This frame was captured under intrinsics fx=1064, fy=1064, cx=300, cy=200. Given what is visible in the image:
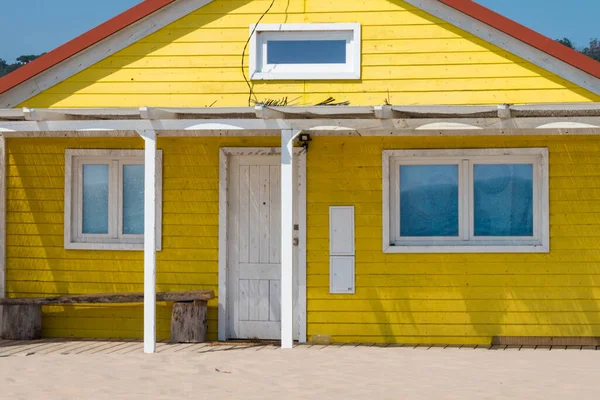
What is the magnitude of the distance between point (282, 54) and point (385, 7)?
4.14 ft

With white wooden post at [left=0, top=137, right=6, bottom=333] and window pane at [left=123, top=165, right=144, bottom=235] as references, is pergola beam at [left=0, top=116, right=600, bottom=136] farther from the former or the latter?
white wooden post at [left=0, top=137, right=6, bottom=333]

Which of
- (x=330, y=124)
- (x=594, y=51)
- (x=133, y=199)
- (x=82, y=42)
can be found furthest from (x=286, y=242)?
(x=594, y=51)

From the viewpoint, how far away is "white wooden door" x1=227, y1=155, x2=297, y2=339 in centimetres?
1233

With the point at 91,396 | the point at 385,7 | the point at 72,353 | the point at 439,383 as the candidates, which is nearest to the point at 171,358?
the point at 72,353

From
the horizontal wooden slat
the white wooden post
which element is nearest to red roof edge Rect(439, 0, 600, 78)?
the horizontal wooden slat

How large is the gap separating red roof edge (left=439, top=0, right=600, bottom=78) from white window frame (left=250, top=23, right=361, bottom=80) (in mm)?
1105

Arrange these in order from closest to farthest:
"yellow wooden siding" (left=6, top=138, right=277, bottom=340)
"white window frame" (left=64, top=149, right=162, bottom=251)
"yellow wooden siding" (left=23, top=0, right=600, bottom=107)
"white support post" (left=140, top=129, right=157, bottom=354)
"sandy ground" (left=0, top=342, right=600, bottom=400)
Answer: "sandy ground" (left=0, top=342, right=600, bottom=400) < "white support post" (left=140, top=129, right=157, bottom=354) < "yellow wooden siding" (left=23, top=0, right=600, bottom=107) < "yellow wooden siding" (left=6, top=138, right=277, bottom=340) < "white window frame" (left=64, top=149, right=162, bottom=251)

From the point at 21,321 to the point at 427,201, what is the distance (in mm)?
4868

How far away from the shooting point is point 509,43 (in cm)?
1152

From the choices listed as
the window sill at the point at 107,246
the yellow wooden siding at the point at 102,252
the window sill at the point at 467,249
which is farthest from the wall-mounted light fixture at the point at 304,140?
the window sill at the point at 107,246

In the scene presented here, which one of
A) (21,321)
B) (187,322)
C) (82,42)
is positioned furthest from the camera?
(21,321)

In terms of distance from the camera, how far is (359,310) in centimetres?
1198

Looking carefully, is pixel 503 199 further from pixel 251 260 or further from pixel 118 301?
pixel 118 301

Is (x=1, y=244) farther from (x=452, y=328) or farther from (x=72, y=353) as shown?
(x=452, y=328)
